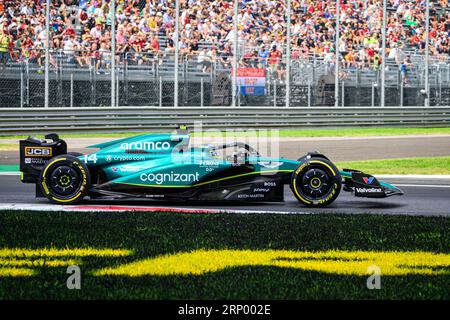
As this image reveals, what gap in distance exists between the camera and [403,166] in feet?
58.1

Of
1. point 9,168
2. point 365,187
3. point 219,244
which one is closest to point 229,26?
point 9,168

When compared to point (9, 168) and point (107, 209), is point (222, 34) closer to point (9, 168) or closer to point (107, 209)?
point (9, 168)

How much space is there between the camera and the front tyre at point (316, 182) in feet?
36.0

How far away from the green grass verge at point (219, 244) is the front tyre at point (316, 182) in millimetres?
863

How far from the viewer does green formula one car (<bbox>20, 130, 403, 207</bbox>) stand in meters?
11.0

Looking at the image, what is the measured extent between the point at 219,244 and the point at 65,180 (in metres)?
3.64

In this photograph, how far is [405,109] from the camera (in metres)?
28.2

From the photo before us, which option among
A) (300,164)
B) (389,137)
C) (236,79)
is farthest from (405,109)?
(300,164)

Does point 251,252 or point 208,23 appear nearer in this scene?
point 251,252

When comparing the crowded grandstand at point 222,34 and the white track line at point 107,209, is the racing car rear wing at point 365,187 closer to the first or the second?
the white track line at point 107,209

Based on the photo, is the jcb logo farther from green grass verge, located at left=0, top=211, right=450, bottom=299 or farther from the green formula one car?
green grass verge, located at left=0, top=211, right=450, bottom=299

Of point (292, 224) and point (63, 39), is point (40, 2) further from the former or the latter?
point (292, 224)

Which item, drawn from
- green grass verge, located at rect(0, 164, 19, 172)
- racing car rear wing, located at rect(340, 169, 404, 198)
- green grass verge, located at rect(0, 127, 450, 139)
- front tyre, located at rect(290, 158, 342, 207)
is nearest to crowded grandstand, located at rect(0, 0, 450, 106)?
green grass verge, located at rect(0, 127, 450, 139)

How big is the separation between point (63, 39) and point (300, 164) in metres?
12.2
